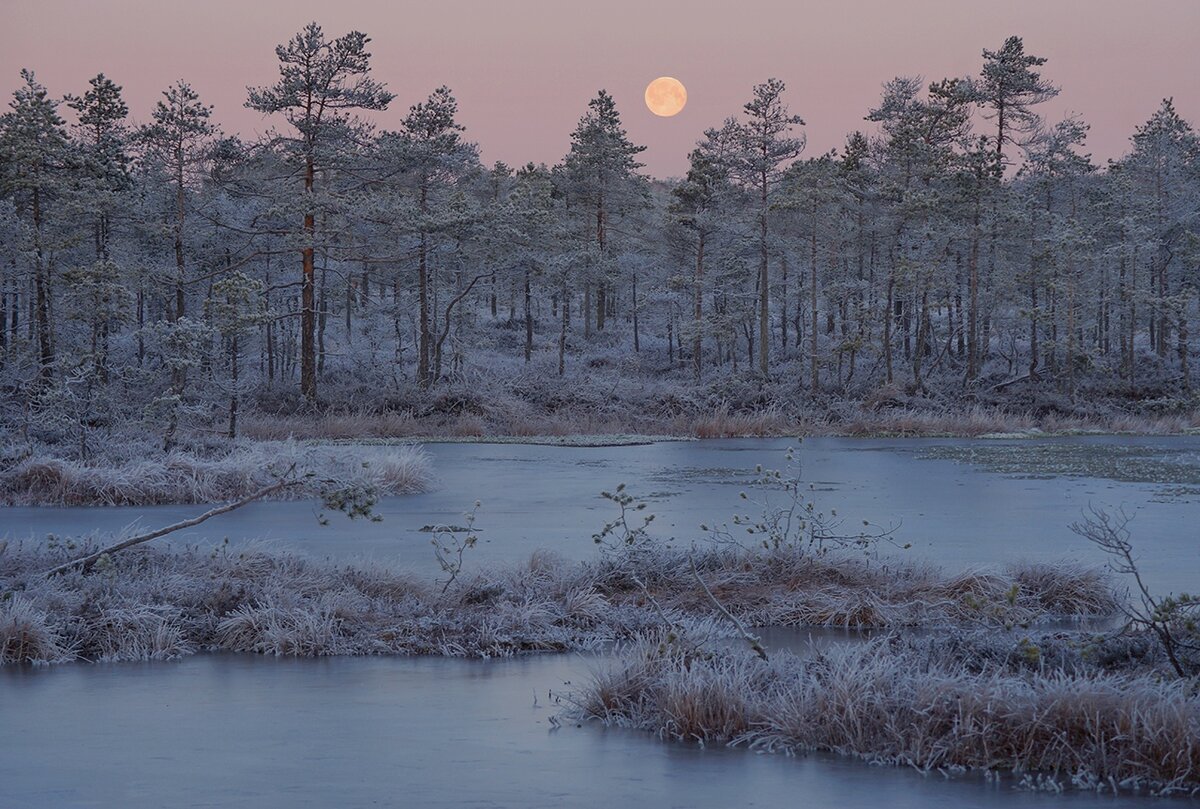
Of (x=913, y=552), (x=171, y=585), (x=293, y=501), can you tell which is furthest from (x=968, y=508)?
(x=171, y=585)

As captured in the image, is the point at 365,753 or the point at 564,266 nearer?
the point at 365,753

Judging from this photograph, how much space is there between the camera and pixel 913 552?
1695 centimetres

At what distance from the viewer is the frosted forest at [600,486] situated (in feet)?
26.4

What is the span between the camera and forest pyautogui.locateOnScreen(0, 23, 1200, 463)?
39250 mm

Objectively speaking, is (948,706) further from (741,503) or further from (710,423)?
(710,423)

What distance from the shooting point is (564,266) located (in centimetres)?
6150

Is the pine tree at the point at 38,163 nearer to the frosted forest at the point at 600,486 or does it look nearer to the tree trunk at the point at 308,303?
the frosted forest at the point at 600,486

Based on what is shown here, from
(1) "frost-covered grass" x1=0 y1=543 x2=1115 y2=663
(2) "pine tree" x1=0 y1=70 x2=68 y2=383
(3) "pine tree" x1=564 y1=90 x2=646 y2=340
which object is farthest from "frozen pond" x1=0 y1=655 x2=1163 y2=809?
(3) "pine tree" x1=564 y1=90 x2=646 y2=340

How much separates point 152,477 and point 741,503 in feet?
36.6

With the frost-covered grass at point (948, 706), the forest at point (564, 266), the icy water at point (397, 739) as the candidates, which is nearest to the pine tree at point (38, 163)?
the forest at point (564, 266)

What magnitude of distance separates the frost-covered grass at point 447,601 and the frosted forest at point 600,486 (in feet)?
0.16

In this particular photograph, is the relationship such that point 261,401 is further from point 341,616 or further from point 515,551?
point 341,616

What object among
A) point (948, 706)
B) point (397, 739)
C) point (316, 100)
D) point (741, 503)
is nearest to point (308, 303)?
point (316, 100)

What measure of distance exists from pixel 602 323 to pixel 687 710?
220ft
